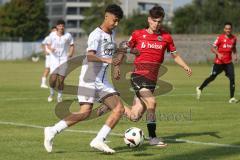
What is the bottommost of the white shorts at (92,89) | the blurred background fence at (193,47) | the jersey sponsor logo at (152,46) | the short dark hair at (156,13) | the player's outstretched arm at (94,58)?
the blurred background fence at (193,47)

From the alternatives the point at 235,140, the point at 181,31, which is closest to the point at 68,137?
the point at 235,140

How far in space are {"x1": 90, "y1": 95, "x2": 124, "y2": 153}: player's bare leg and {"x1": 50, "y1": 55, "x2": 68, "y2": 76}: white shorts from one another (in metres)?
10.7

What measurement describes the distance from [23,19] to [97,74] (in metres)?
95.6

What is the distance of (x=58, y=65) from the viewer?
69.7 ft

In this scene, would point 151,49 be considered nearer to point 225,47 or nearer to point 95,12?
point 225,47

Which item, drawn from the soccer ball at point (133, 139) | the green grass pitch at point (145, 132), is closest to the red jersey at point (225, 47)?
the green grass pitch at point (145, 132)

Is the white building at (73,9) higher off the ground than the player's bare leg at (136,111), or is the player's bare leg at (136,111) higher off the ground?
the player's bare leg at (136,111)

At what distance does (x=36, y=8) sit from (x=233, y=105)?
294 feet

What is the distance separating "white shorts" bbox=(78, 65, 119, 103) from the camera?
10.0 metres

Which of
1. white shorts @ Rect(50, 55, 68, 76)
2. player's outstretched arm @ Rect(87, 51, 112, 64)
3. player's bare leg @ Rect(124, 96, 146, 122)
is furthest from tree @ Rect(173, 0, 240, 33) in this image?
player's outstretched arm @ Rect(87, 51, 112, 64)

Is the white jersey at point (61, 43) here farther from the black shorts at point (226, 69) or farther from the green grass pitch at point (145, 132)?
the black shorts at point (226, 69)

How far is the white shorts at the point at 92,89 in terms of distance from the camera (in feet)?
33.0

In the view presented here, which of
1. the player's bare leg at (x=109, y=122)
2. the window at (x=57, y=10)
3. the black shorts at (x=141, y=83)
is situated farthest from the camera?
the window at (x=57, y=10)

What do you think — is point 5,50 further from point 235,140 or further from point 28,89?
point 235,140
